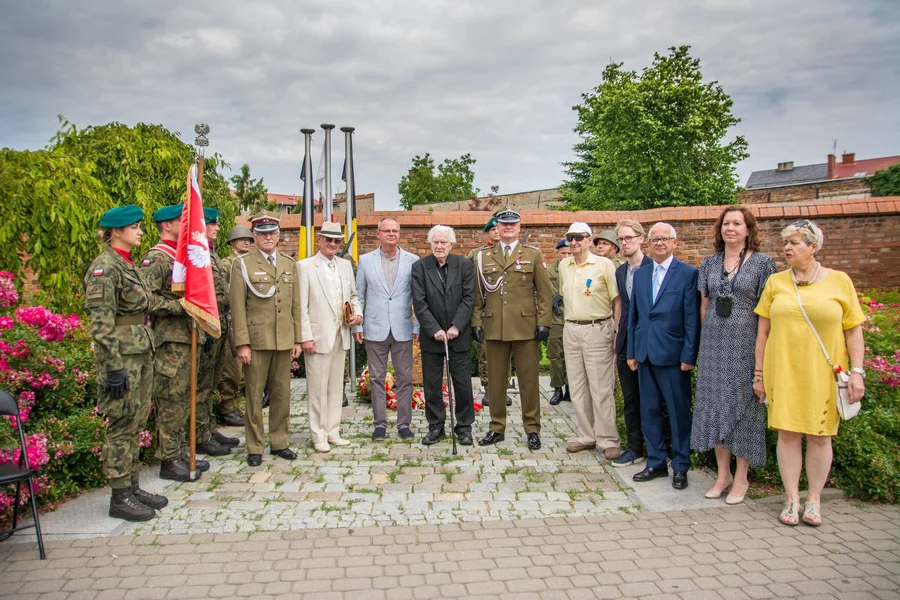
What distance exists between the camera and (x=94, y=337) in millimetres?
4195

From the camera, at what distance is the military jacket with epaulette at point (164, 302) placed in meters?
5.00

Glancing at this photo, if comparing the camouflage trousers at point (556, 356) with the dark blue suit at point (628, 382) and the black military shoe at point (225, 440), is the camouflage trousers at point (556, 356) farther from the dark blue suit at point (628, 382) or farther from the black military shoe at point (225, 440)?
the black military shoe at point (225, 440)

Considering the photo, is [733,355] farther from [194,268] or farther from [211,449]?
[211,449]

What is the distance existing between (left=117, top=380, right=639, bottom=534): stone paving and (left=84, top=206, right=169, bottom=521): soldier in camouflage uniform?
312mm

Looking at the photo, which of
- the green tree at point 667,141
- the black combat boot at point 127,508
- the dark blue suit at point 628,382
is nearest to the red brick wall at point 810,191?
the green tree at point 667,141

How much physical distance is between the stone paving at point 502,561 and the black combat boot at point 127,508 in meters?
0.25

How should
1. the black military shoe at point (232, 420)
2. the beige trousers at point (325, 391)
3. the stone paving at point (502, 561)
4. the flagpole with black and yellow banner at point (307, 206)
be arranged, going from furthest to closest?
1. the flagpole with black and yellow banner at point (307, 206)
2. the black military shoe at point (232, 420)
3. the beige trousers at point (325, 391)
4. the stone paving at point (502, 561)

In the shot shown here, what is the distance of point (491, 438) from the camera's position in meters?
6.12

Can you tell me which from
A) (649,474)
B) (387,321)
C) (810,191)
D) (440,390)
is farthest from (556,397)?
(810,191)

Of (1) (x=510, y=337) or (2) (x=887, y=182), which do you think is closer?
(1) (x=510, y=337)

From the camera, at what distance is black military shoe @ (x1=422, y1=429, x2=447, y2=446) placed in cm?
613

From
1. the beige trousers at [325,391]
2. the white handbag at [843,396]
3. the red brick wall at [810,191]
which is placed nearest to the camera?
the white handbag at [843,396]

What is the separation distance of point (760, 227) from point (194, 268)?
9.87 meters

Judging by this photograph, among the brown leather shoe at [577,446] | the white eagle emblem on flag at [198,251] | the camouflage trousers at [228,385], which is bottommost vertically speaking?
the brown leather shoe at [577,446]
